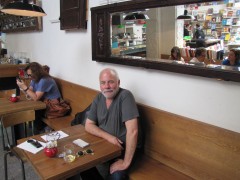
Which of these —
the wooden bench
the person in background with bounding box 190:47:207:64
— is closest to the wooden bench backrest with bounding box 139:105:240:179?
the wooden bench

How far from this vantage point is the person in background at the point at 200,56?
1735 millimetres

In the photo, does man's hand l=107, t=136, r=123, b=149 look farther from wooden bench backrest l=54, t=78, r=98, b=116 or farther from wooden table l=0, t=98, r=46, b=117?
wooden table l=0, t=98, r=46, b=117

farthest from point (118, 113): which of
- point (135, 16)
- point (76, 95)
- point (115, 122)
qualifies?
point (76, 95)

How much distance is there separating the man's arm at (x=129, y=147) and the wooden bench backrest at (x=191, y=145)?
12.1 inches

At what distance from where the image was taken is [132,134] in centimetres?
182

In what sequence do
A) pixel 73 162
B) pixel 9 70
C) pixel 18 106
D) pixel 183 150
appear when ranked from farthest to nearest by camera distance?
1. pixel 9 70
2. pixel 18 106
3. pixel 183 150
4. pixel 73 162

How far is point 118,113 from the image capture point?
1958mm

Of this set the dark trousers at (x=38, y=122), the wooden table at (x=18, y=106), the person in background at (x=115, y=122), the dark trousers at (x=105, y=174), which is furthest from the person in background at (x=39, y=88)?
the dark trousers at (x=105, y=174)

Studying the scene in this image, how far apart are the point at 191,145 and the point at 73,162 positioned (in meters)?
0.89

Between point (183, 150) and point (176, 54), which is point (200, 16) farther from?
point (183, 150)

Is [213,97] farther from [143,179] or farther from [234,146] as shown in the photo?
[143,179]

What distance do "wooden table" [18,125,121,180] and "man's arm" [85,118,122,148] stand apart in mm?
33

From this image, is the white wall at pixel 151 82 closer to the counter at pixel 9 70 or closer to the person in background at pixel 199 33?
the person in background at pixel 199 33

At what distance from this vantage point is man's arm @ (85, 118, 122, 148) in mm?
1837
